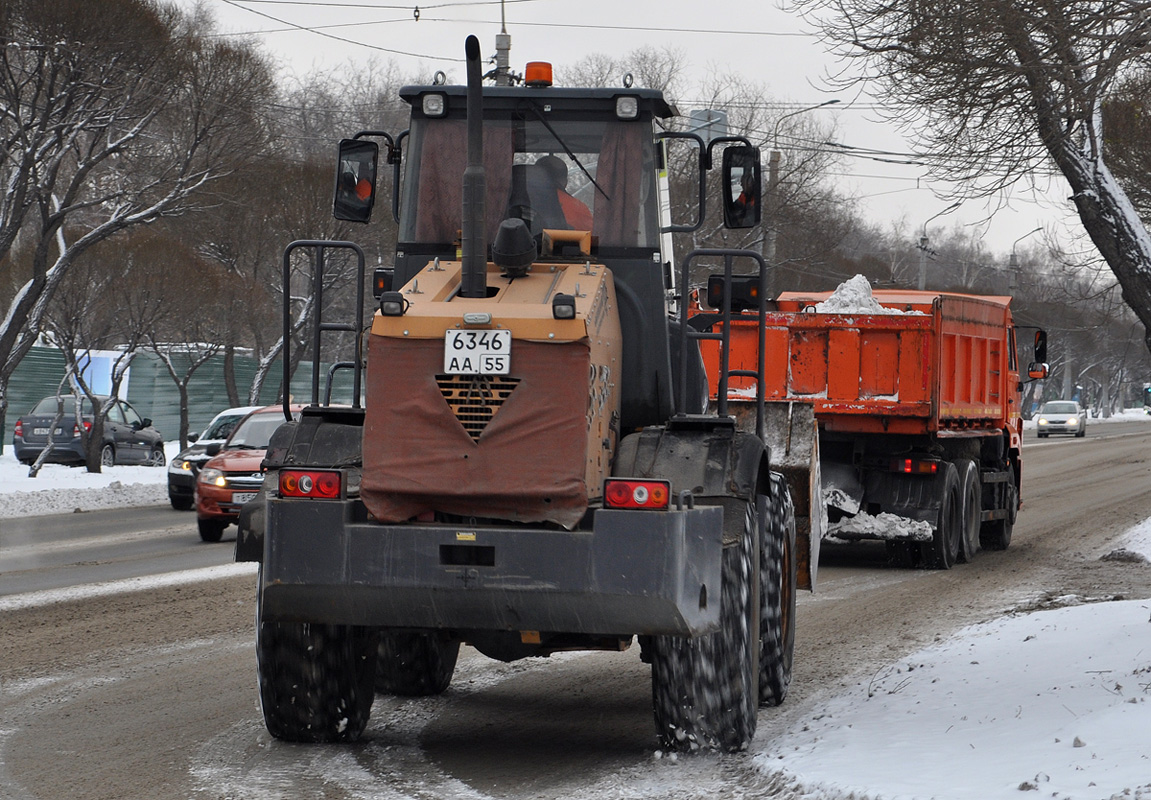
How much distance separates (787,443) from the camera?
473 inches

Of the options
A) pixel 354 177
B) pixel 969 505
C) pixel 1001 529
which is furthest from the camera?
pixel 1001 529

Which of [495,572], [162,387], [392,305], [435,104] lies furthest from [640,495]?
[162,387]

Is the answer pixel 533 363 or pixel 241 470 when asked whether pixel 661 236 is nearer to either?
pixel 533 363

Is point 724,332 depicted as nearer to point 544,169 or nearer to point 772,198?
point 544,169

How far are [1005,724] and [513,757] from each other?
88.3 inches

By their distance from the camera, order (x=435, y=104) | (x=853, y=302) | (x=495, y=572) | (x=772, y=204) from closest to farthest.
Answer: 1. (x=495, y=572)
2. (x=435, y=104)
3. (x=853, y=302)
4. (x=772, y=204)

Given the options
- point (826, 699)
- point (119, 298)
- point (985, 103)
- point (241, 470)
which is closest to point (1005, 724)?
point (826, 699)

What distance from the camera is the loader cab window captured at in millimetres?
6996

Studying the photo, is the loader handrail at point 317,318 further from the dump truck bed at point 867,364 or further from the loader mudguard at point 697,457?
the dump truck bed at point 867,364

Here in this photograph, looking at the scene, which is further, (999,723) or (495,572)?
(999,723)

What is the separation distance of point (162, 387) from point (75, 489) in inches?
789

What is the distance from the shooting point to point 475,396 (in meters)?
5.99

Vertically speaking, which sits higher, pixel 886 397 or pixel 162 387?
pixel 886 397

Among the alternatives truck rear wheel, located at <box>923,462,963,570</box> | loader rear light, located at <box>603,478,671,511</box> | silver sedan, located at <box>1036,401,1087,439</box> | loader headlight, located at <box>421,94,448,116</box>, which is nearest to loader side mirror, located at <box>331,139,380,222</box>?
loader headlight, located at <box>421,94,448,116</box>
